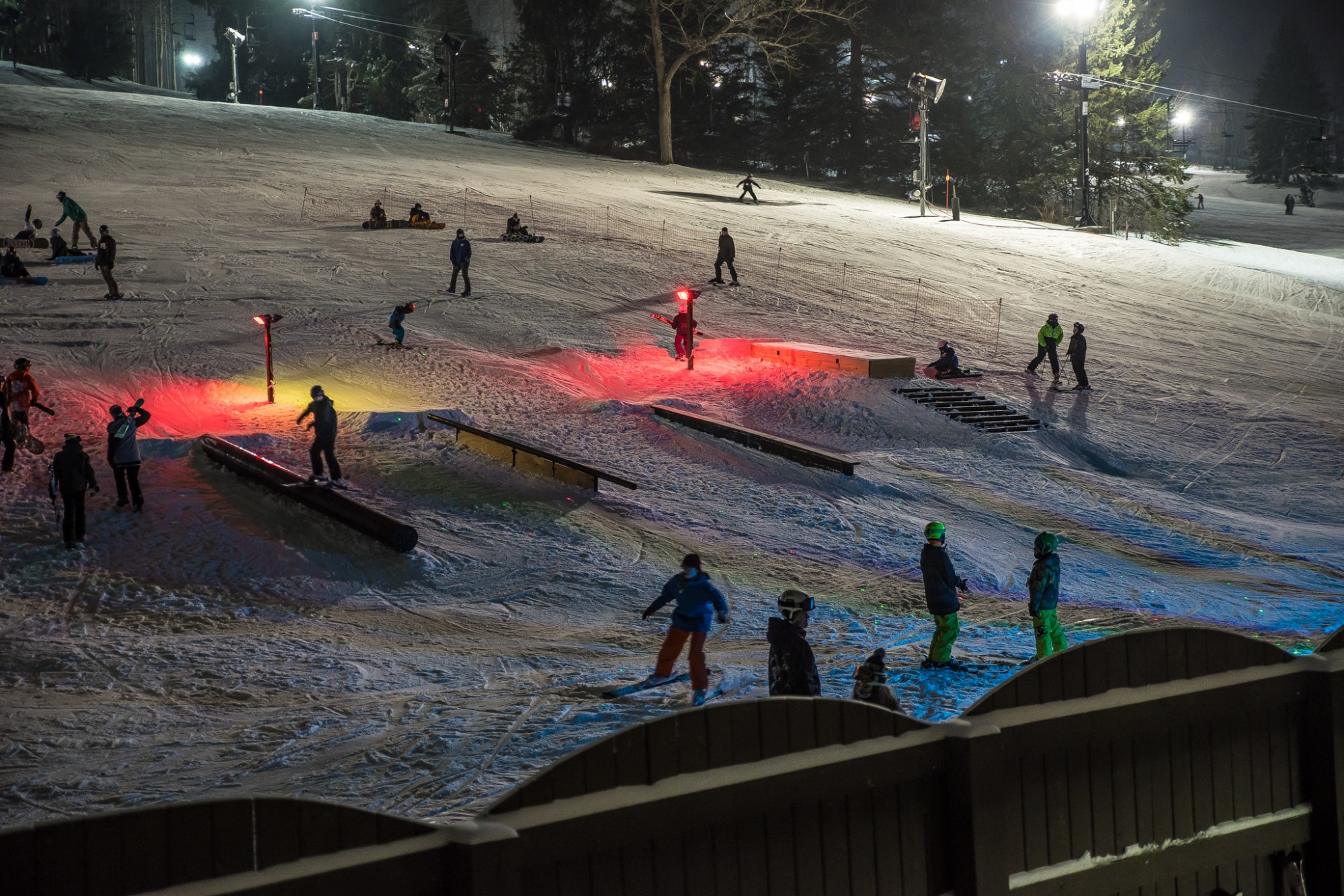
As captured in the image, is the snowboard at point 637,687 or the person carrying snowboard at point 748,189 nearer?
the snowboard at point 637,687

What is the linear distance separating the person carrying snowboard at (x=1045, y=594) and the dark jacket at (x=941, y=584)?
0.59 m

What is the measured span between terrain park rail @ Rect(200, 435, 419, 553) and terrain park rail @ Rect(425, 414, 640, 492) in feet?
8.58

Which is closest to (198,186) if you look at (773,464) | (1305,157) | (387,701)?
(773,464)

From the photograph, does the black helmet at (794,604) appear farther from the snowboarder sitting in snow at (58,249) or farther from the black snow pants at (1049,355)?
the snowboarder sitting in snow at (58,249)

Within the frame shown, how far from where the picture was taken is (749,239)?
35562 mm

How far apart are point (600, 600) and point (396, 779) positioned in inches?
207

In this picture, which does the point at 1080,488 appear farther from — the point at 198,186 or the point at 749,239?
the point at 198,186

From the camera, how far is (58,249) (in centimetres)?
2711

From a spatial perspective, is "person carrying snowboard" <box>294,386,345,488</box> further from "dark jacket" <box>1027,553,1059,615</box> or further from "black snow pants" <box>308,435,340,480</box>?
"dark jacket" <box>1027,553,1059,615</box>

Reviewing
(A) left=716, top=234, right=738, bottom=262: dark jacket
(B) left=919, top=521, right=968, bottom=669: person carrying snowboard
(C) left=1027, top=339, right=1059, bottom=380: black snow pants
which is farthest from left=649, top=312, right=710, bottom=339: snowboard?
(B) left=919, top=521, right=968, bottom=669: person carrying snowboard

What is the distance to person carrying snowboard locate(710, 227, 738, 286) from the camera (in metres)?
28.0

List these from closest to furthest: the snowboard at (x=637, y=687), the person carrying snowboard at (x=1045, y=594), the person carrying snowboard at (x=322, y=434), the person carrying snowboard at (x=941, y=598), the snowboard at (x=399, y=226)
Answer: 1. the snowboard at (x=637, y=687)
2. the person carrying snowboard at (x=1045, y=594)
3. the person carrying snowboard at (x=941, y=598)
4. the person carrying snowboard at (x=322, y=434)
5. the snowboard at (x=399, y=226)

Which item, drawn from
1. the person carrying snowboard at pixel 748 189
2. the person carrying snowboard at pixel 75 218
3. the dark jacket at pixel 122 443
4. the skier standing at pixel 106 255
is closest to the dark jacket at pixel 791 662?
the dark jacket at pixel 122 443

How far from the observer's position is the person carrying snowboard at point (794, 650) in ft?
26.5
